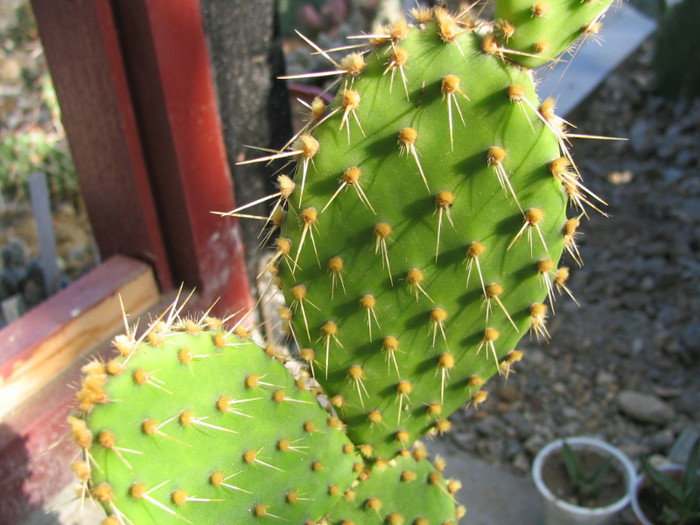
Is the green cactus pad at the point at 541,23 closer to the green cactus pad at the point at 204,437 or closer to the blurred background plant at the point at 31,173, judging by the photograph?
the green cactus pad at the point at 204,437

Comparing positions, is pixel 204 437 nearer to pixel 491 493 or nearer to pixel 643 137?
pixel 491 493

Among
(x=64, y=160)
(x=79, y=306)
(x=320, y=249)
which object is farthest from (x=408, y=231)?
(x=64, y=160)

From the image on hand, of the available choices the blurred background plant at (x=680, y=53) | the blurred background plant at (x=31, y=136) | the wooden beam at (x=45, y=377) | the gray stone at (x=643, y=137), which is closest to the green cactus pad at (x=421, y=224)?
the wooden beam at (x=45, y=377)

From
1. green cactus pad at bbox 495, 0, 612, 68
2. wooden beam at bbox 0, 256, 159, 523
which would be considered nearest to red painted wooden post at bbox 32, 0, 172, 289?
wooden beam at bbox 0, 256, 159, 523

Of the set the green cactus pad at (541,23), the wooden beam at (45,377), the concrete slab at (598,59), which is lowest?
the concrete slab at (598,59)

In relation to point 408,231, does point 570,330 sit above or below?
below

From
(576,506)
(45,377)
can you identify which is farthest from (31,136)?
(576,506)

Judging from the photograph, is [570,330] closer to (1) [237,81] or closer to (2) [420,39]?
(1) [237,81]
